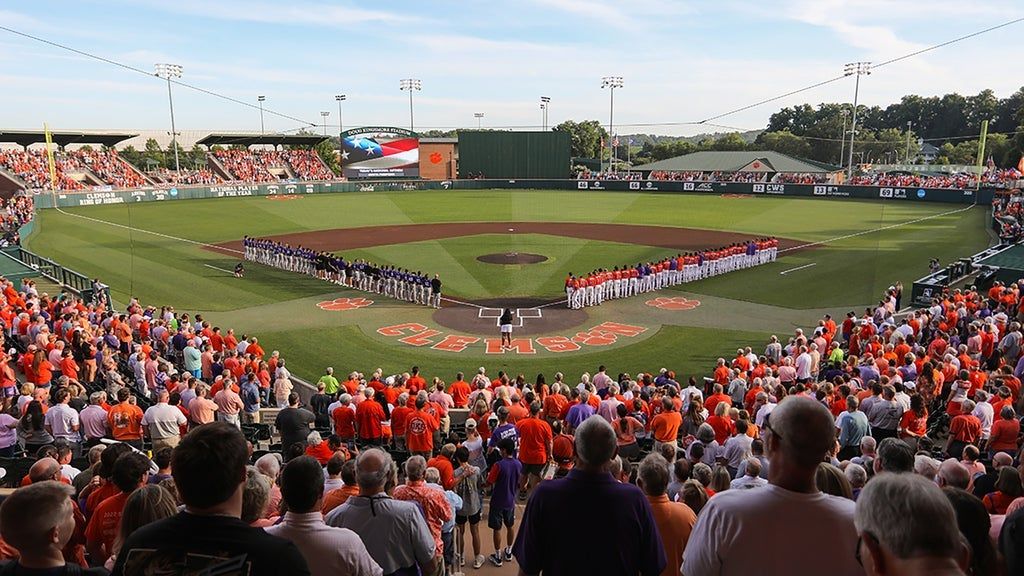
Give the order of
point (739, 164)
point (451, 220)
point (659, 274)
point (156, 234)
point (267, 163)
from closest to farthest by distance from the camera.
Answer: point (659, 274)
point (156, 234)
point (451, 220)
point (267, 163)
point (739, 164)

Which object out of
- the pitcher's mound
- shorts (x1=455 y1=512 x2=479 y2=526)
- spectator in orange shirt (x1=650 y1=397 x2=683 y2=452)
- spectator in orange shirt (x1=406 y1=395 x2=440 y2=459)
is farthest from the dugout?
shorts (x1=455 y1=512 x2=479 y2=526)

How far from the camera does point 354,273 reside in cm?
2847

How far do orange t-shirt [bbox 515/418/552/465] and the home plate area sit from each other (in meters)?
13.3

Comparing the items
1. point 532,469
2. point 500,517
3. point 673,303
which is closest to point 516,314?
point 673,303

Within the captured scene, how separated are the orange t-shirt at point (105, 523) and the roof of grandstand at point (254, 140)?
82015mm

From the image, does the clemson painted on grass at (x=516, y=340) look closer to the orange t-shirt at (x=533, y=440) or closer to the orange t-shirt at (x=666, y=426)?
the orange t-shirt at (x=666, y=426)

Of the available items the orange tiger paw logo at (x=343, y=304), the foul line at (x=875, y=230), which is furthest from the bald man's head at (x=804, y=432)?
the foul line at (x=875, y=230)

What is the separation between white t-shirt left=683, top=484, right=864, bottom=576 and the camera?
2930 millimetres

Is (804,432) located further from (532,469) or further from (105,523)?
(532,469)

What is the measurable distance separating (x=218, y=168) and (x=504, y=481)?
8277 cm

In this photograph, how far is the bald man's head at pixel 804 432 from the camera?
2.97 metres

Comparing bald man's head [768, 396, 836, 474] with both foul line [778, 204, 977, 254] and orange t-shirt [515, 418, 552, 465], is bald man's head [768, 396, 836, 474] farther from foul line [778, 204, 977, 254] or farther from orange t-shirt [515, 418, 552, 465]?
foul line [778, 204, 977, 254]

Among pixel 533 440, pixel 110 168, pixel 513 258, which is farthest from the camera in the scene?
pixel 110 168

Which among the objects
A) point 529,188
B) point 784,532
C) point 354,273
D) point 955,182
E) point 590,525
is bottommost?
point 354,273
